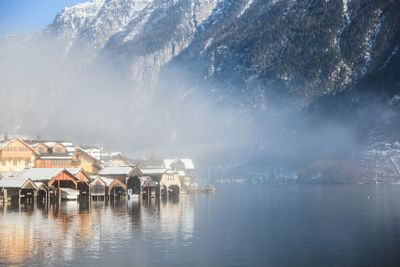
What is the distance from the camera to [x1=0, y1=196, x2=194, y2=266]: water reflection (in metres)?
57.9

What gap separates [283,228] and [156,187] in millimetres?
83921

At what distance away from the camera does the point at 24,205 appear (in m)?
119

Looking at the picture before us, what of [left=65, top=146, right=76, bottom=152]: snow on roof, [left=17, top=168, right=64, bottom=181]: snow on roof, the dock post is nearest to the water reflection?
the dock post

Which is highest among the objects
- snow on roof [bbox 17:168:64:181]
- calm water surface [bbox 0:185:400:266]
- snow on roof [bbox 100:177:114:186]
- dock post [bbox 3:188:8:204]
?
snow on roof [bbox 17:168:64:181]

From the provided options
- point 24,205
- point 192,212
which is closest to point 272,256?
point 192,212

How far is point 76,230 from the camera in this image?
75.8 m

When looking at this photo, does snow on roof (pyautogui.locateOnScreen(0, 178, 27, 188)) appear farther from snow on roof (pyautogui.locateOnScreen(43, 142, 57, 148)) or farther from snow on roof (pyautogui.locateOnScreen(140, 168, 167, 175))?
snow on roof (pyautogui.locateOnScreen(140, 168, 167, 175))

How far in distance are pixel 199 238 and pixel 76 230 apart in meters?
16.2

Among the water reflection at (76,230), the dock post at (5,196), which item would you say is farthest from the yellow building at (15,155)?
the water reflection at (76,230)

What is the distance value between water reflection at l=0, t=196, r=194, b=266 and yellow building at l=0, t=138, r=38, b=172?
110 ft

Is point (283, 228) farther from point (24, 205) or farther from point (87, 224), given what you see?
point (24, 205)

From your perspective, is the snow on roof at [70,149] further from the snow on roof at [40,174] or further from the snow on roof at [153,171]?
the snow on roof at [40,174]

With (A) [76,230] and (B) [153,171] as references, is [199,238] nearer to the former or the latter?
(A) [76,230]

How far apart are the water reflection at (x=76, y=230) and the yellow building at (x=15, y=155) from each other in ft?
110
